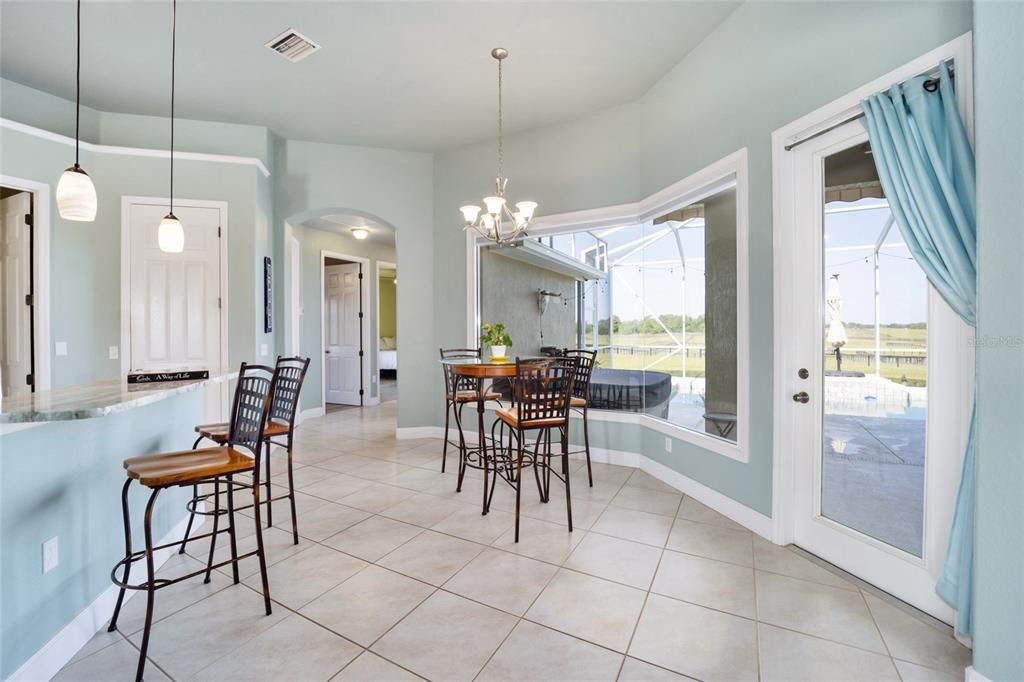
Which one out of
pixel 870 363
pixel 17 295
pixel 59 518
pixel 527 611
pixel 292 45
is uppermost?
pixel 292 45

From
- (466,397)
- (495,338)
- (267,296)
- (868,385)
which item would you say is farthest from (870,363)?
(267,296)

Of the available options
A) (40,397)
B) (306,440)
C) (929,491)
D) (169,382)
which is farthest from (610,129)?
(306,440)

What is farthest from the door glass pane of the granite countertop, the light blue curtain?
the granite countertop

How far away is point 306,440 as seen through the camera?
5191 mm

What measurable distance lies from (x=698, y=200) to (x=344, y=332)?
5922mm

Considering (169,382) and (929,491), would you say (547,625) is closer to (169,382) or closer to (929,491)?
(929,491)

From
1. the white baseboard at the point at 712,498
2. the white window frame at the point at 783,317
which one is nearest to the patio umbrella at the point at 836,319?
the white window frame at the point at 783,317

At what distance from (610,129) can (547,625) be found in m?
3.90

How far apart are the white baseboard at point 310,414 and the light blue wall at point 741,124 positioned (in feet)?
12.9

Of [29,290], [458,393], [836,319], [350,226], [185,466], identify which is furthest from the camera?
[350,226]

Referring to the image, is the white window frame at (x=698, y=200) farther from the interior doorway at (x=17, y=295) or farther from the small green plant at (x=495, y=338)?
the interior doorway at (x=17, y=295)

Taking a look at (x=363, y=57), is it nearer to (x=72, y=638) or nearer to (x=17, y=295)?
(x=17, y=295)

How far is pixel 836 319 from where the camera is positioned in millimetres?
2406

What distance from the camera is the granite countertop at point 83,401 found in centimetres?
136
